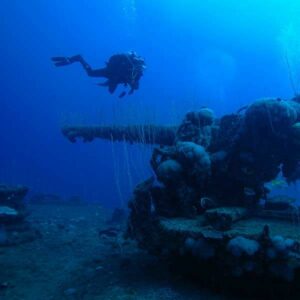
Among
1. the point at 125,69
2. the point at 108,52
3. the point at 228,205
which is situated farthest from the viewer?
the point at 108,52

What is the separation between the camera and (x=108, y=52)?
440 feet

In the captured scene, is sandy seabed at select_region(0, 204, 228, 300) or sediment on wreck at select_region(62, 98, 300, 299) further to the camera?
sandy seabed at select_region(0, 204, 228, 300)

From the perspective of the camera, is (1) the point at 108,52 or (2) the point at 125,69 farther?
(1) the point at 108,52

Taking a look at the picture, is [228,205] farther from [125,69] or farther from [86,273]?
[125,69]

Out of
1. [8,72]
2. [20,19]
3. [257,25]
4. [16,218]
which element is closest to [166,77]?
[257,25]

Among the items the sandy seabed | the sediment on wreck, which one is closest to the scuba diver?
the sediment on wreck

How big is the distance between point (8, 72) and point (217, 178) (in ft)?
489

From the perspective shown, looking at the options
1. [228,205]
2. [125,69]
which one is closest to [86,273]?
[228,205]

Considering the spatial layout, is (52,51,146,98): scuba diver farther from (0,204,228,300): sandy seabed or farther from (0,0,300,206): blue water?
(0,0,300,206): blue water

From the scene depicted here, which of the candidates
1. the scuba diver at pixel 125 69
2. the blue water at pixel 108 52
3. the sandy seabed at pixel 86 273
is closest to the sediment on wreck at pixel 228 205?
the sandy seabed at pixel 86 273

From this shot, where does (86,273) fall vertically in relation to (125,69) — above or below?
below

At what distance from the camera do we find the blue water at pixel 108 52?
98562mm

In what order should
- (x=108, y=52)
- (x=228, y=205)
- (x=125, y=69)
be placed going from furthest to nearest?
(x=108, y=52) → (x=125, y=69) → (x=228, y=205)

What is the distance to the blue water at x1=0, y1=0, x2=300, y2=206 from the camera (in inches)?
3880
